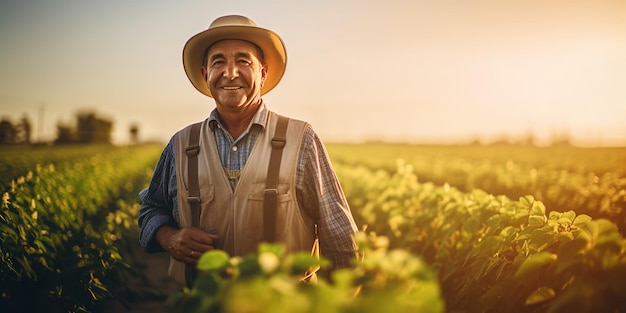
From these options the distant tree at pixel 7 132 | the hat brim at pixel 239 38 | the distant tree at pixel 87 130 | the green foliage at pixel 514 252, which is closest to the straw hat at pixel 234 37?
the hat brim at pixel 239 38

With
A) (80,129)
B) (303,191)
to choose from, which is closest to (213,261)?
(303,191)

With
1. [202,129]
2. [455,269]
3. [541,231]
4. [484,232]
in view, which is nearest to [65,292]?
[202,129]

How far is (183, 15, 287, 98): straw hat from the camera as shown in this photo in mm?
2602

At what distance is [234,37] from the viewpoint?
104 inches

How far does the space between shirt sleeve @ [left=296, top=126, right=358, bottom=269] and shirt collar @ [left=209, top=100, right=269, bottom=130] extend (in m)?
0.23

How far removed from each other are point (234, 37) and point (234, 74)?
0.31m

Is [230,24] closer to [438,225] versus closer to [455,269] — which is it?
[455,269]

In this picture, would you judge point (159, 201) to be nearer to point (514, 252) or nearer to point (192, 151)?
point (192, 151)

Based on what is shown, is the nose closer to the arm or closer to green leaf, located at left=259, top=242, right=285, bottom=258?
the arm

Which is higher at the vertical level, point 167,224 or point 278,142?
point 278,142

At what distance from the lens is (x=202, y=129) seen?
8.35ft

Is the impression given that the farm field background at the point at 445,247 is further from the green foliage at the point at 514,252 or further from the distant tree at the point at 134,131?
the distant tree at the point at 134,131

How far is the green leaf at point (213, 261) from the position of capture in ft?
4.22

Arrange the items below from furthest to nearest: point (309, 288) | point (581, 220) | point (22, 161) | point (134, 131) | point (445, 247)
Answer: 1. point (134, 131)
2. point (22, 161)
3. point (445, 247)
4. point (581, 220)
5. point (309, 288)
